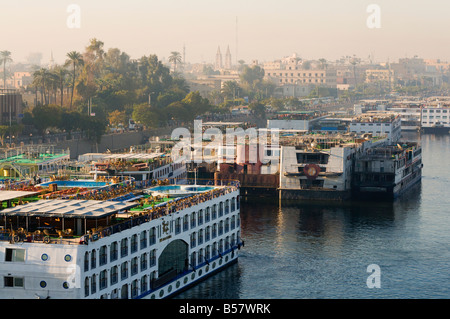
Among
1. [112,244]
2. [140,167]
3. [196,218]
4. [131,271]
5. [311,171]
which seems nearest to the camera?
[112,244]

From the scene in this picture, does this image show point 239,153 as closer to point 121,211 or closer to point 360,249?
point 360,249

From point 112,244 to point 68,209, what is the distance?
2.51 meters

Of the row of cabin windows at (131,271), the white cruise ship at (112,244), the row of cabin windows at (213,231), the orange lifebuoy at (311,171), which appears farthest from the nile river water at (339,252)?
the orange lifebuoy at (311,171)

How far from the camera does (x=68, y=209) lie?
118 feet

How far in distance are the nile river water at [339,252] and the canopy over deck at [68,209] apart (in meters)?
6.96

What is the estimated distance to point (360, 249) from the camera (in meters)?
54.8

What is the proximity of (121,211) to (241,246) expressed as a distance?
16.3 m

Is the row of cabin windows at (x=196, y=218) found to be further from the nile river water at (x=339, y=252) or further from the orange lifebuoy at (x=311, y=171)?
the orange lifebuoy at (x=311, y=171)

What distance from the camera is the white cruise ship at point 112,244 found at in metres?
33.0

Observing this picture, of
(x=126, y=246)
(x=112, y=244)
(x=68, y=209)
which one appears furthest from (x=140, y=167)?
(x=112, y=244)

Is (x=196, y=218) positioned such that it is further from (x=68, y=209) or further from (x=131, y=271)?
(x=68, y=209)

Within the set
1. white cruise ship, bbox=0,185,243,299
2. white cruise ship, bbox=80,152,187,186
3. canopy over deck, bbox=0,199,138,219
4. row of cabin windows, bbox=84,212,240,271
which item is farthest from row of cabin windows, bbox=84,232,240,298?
white cruise ship, bbox=80,152,187,186

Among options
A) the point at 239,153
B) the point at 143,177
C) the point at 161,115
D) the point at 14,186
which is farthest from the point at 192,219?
the point at 161,115

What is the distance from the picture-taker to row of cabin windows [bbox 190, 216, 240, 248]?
43.8 meters
